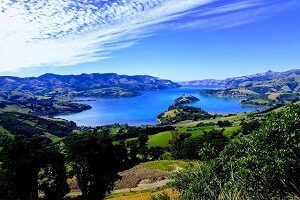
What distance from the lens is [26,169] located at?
68.8m

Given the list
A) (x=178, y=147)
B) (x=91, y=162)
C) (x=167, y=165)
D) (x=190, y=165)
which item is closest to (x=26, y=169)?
(x=91, y=162)

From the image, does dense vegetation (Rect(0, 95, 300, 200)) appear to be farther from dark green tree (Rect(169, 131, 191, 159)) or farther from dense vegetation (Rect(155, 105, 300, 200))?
dark green tree (Rect(169, 131, 191, 159))

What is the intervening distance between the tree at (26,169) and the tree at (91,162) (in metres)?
3.26

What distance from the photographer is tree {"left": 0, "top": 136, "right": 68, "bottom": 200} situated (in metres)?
68.2

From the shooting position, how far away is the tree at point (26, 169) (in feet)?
224

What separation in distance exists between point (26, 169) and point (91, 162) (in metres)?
12.0

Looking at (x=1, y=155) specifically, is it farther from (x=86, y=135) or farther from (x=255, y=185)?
(x=255, y=185)

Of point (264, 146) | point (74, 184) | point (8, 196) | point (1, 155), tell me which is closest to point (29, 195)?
point (8, 196)

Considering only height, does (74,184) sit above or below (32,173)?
below

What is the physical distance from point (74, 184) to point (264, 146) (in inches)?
3109

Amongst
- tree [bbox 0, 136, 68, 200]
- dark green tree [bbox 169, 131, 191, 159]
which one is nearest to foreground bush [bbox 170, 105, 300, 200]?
tree [bbox 0, 136, 68, 200]

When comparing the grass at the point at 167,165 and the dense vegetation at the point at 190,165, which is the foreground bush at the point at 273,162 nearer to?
the dense vegetation at the point at 190,165

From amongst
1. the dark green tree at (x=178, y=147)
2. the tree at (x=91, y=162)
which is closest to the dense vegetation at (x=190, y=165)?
the tree at (x=91, y=162)

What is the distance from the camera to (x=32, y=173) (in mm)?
70000
